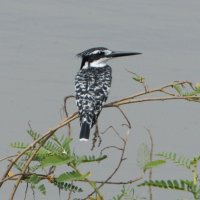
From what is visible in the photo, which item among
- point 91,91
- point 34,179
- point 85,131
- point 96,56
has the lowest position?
point 34,179

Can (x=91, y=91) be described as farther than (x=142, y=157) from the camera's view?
Yes

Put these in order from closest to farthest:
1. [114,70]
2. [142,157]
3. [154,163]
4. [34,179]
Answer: [154,163] < [142,157] < [34,179] < [114,70]

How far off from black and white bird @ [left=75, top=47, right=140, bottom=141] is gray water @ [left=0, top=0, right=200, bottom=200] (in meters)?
1.49

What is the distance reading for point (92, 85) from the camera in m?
4.77

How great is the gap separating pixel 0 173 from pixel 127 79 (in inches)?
80.4

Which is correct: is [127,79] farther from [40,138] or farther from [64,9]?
[40,138]

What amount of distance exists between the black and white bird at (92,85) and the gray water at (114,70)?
1.49m

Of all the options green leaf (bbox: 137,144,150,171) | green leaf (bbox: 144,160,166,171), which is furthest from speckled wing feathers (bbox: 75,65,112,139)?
green leaf (bbox: 144,160,166,171)

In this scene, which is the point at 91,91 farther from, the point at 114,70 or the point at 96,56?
the point at 114,70

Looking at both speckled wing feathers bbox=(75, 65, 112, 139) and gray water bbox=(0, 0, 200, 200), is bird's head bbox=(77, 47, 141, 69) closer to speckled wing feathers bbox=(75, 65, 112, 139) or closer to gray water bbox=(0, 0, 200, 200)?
speckled wing feathers bbox=(75, 65, 112, 139)

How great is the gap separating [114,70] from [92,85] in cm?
394

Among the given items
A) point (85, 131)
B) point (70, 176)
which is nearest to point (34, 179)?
point (70, 176)

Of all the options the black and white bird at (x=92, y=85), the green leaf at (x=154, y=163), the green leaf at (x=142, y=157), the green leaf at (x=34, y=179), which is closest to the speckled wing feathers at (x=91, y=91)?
the black and white bird at (x=92, y=85)

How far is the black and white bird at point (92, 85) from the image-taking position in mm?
4234
